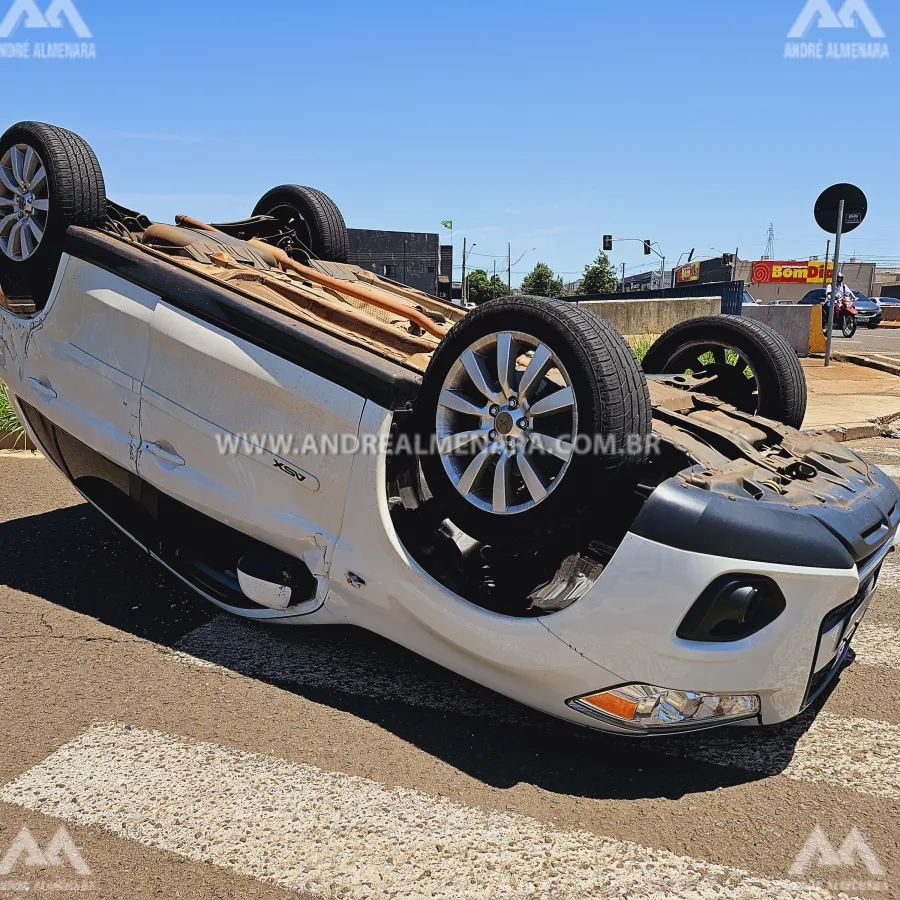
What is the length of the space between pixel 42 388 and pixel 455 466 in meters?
2.58

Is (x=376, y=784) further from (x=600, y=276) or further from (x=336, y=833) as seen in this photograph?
(x=600, y=276)

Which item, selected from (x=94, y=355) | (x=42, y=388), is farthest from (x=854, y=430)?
(x=42, y=388)

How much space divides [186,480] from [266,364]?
0.73 meters

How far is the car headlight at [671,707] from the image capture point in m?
2.79

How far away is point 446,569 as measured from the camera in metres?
3.28

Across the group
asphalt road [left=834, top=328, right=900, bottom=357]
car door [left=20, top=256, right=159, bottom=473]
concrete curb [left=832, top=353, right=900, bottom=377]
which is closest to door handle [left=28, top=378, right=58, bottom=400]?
car door [left=20, top=256, right=159, bottom=473]

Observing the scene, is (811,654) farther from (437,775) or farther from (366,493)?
(366,493)

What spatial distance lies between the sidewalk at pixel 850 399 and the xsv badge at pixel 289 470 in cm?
722

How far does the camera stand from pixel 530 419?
2992 millimetres

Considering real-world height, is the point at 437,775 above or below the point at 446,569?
below

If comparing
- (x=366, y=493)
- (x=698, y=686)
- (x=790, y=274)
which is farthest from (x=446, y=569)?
(x=790, y=274)

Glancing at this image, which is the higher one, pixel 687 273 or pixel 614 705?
pixel 687 273

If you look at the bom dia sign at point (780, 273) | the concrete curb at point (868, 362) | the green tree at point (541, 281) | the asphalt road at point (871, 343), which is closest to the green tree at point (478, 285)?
the green tree at point (541, 281)

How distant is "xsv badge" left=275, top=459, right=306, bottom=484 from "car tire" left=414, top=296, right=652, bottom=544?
0.55m
